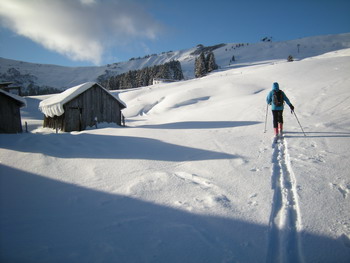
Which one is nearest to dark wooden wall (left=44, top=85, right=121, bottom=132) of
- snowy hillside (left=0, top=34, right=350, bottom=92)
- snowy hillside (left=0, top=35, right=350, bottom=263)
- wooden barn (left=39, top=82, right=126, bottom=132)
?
wooden barn (left=39, top=82, right=126, bottom=132)

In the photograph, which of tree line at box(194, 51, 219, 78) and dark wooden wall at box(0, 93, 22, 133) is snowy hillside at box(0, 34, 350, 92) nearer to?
tree line at box(194, 51, 219, 78)

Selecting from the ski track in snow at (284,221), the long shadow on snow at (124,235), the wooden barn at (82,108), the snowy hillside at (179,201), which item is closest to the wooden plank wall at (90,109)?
the wooden barn at (82,108)

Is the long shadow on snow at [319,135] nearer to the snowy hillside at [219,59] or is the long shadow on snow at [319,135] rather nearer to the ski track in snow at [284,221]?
the ski track in snow at [284,221]

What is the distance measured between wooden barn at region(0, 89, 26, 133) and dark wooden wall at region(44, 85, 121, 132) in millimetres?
2981

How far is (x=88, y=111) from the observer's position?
629 inches

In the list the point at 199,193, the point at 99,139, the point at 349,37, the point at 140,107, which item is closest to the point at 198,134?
the point at 99,139

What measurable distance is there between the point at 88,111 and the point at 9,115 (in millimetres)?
5240

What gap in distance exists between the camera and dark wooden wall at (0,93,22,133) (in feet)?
40.0

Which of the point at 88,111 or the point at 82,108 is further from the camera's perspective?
the point at 88,111

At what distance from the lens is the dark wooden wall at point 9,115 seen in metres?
12.2

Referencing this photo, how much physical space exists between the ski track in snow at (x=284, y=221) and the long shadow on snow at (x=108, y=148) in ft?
4.89

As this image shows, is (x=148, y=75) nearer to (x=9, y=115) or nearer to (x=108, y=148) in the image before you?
(x=9, y=115)

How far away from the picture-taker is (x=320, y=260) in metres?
1.78

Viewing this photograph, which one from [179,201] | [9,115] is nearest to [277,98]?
[179,201]
